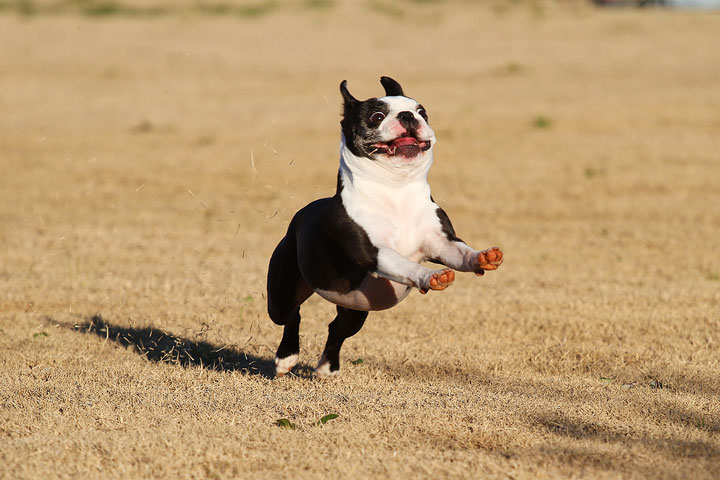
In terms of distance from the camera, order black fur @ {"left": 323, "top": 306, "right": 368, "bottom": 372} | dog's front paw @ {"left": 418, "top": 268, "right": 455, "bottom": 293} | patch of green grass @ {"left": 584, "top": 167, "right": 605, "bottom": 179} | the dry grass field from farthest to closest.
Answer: patch of green grass @ {"left": 584, "top": 167, "right": 605, "bottom": 179} < black fur @ {"left": 323, "top": 306, "right": 368, "bottom": 372} < the dry grass field < dog's front paw @ {"left": 418, "top": 268, "right": 455, "bottom": 293}

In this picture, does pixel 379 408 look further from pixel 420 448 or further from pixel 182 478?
pixel 182 478

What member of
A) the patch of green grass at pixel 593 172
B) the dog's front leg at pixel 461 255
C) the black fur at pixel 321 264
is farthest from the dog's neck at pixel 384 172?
the patch of green grass at pixel 593 172

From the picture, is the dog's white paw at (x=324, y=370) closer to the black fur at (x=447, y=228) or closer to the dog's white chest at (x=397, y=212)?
the dog's white chest at (x=397, y=212)

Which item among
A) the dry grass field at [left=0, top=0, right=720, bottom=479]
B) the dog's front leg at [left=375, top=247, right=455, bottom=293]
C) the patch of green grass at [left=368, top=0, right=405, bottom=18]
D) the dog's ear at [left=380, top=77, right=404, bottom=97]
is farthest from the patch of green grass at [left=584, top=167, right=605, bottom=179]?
the patch of green grass at [left=368, top=0, right=405, bottom=18]

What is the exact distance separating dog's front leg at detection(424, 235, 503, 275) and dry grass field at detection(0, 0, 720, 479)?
91 cm

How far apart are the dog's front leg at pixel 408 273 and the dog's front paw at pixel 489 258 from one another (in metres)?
0.26

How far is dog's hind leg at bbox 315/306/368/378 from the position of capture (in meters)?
6.65

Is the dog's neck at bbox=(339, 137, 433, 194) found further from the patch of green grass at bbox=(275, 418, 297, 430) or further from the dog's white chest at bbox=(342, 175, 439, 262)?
the patch of green grass at bbox=(275, 418, 297, 430)

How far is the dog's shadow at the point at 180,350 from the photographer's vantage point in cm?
750

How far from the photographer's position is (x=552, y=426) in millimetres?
5371

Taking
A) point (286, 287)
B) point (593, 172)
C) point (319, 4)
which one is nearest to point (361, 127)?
point (286, 287)

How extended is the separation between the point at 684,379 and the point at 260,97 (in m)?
20.0

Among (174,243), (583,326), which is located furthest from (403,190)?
(174,243)

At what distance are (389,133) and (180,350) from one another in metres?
3.39
